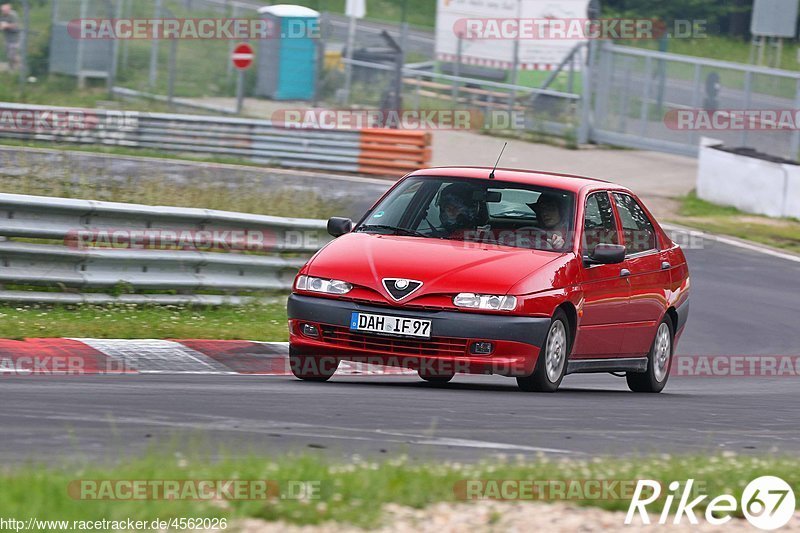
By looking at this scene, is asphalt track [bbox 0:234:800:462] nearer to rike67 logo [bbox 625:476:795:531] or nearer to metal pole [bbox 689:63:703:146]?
rike67 logo [bbox 625:476:795:531]

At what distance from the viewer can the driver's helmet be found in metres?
9.61

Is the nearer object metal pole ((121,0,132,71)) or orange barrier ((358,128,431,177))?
orange barrier ((358,128,431,177))

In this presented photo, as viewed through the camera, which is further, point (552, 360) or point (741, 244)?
point (741, 244)

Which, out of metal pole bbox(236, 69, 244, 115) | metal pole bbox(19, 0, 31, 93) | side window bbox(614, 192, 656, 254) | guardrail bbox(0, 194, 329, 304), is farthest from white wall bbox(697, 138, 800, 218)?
metal pole bbox(19, 0, 31, 93)

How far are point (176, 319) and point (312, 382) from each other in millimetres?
2768

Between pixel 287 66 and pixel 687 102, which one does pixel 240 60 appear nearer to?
pixel 287 66

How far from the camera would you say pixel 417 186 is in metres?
10.0

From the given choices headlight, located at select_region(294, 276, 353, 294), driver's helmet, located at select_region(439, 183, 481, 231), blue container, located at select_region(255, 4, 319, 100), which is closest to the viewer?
headlight, located at select_region(294, 276, 353, 294)

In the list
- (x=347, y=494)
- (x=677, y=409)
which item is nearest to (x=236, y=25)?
(x=677, y=409)

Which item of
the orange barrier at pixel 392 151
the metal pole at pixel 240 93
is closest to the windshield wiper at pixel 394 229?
the orange barrier at pixel 392 151

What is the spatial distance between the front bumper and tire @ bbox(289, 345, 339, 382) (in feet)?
1.66

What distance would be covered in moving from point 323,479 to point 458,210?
469cm

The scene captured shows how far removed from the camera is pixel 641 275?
10.4 meters

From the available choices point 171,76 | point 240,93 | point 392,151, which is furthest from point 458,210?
point 240,93
